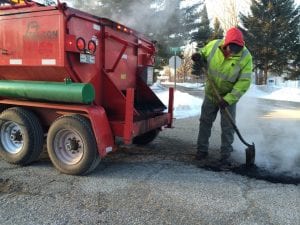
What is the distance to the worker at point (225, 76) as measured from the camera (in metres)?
5.27

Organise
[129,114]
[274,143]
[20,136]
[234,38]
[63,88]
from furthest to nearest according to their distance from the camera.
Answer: [274,143]
[20,136]
[234,38]
[129,114]
[63,88]

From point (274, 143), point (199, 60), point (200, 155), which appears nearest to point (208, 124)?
point (200, 155)

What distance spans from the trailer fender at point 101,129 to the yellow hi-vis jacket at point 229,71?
1.64 m

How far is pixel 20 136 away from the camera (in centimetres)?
539

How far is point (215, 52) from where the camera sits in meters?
5.48

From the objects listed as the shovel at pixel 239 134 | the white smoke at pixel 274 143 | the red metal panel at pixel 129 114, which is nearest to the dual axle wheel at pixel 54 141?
the red metal panel at pixel 129 114

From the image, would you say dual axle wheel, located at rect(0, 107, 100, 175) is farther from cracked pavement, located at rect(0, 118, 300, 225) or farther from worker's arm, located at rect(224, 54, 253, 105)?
worker's arm, located at rect(224, 54, 253, 105)

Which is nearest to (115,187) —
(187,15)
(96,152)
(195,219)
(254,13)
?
(96,152)

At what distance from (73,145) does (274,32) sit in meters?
31.0

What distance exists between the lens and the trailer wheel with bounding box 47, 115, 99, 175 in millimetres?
4703

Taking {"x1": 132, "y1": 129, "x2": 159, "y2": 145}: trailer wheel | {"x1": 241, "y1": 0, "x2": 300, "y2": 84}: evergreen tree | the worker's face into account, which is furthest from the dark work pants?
{"x1": 241, "y1": 0, "x2": 300, "y2": 84}: evergreen tree

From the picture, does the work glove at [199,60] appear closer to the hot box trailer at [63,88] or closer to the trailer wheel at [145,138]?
the hot box trailer at [63,88]

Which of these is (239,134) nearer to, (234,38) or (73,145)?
(234,38)

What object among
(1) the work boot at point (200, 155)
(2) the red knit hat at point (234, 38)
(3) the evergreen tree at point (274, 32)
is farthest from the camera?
(3) the evergreen tree at point (274, 32)
